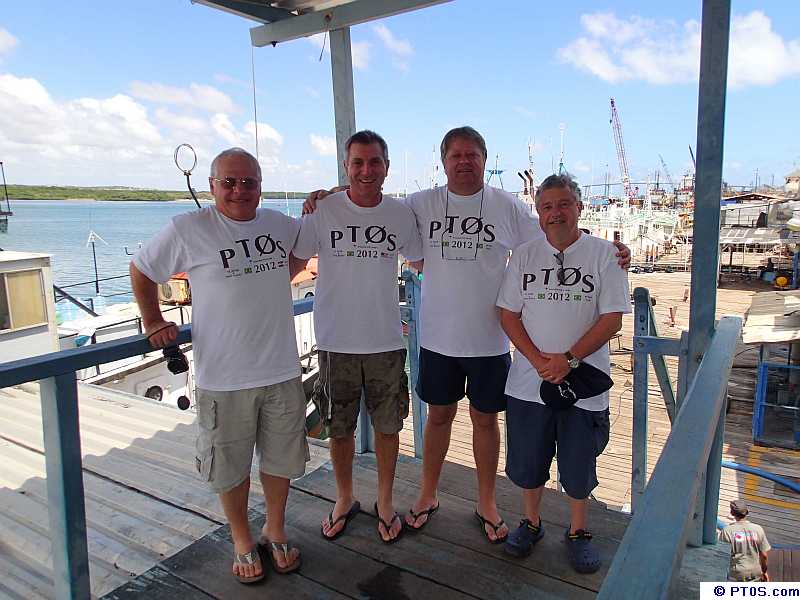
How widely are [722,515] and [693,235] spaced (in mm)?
8490

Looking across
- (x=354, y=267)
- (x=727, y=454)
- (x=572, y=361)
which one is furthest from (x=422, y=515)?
(x=727, y=454)

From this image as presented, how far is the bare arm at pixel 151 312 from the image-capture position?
6.77ft

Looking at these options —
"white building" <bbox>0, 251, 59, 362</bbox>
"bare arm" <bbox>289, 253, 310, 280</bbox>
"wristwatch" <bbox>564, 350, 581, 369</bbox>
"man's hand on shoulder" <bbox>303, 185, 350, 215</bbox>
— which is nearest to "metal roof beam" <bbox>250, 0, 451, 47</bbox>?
"man's hand on shoulder" <bbox>303, 185, 350, 215</bbox>

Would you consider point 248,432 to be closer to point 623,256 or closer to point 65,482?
point 65,482

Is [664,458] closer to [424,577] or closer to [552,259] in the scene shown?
[552,259]

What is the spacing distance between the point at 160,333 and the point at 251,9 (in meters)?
1.91

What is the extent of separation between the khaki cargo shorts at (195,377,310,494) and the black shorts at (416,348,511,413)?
538 mm

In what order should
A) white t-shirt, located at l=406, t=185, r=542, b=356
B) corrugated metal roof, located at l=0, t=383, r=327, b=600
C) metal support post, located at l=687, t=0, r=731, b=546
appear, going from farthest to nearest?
1. corrugated metal roof, located at l=0, t=383, r=327, b=600
2. white t-shirt, located at l=406, t=185, r=542, b=356
3. metal support post, located at l=687, t=0, r=731, b=546

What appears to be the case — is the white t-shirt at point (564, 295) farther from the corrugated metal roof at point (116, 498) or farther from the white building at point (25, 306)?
the white building at point (25, 306)

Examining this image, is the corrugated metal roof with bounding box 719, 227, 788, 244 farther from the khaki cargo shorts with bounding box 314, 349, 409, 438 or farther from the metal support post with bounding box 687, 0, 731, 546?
the khaki cargo shorts with bounding box 314, 349, 409, 438

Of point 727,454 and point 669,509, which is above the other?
point 669,509

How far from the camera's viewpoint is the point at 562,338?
2.16 m

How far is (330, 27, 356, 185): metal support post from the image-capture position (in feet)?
10.1

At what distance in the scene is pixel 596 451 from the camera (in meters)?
2.21
